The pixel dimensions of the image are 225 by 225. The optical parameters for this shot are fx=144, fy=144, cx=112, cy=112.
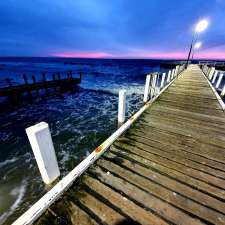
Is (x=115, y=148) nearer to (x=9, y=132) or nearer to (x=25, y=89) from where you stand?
(x=9, y=132)

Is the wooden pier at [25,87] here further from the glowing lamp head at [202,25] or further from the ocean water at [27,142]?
the glowing lamp head at [202,25]

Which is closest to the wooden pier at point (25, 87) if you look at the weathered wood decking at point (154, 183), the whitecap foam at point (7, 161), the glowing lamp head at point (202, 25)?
the whitecap foam at point (7, 161)

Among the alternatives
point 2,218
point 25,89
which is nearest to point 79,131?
point 2,218

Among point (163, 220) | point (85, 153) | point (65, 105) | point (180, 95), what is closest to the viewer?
point (163, 220)

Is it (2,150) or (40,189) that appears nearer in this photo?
(40,189)

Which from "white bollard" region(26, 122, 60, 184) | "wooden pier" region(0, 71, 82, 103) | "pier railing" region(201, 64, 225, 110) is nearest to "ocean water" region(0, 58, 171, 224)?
"white bollard" region(26, 122, 60, 184)

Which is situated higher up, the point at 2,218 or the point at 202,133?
the point at 202,133

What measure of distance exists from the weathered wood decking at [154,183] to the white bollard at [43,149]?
45 cm

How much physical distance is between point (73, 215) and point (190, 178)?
2.09m

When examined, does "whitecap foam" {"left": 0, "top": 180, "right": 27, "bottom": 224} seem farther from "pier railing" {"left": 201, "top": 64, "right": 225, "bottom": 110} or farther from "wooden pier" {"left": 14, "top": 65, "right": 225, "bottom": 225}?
"pier railing" {"left": 201, "top": 64, "right": 225, "bottom": 110}

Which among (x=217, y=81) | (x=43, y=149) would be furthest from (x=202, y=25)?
(x=43, y=149)

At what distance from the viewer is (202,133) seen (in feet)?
13.6

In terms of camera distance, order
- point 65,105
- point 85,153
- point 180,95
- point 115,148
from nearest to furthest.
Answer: point 115,148 → point 85,153 → point 180,95 → point 65,105

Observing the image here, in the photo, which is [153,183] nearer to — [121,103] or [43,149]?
[43,149]
